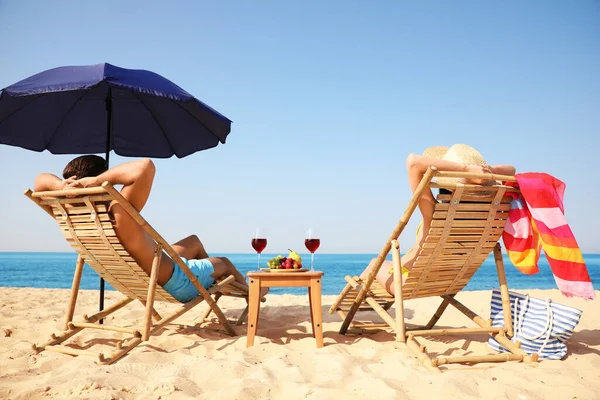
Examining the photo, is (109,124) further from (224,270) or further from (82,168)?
(224,270)

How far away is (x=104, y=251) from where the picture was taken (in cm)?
331

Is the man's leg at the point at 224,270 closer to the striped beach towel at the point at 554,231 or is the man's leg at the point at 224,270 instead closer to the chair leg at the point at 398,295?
the chair leg at the point at 398,295

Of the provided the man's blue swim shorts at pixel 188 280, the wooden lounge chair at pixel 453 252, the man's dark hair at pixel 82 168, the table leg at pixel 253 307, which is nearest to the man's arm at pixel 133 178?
the man's dark hair at pixel 82 168

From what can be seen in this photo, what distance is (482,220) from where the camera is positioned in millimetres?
3170

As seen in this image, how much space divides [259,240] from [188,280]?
2.23 ft

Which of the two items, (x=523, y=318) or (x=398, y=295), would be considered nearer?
(x=398, y=295)

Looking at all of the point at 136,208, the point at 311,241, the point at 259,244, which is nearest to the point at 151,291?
the point at 136,208

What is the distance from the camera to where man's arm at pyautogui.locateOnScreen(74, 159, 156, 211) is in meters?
3.02

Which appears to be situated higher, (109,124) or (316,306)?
(109,124)

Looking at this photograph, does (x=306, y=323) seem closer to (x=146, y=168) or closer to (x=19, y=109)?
(x=146, y=168)

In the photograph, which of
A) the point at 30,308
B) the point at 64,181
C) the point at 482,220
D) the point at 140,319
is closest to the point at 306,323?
the point at 140,319

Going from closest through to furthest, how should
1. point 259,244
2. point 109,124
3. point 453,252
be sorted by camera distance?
point 453,252 < point 259,244 < point 109,124

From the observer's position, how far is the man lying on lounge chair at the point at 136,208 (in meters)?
3.04

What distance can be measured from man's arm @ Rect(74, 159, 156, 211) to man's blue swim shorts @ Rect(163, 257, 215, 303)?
0.69 m
